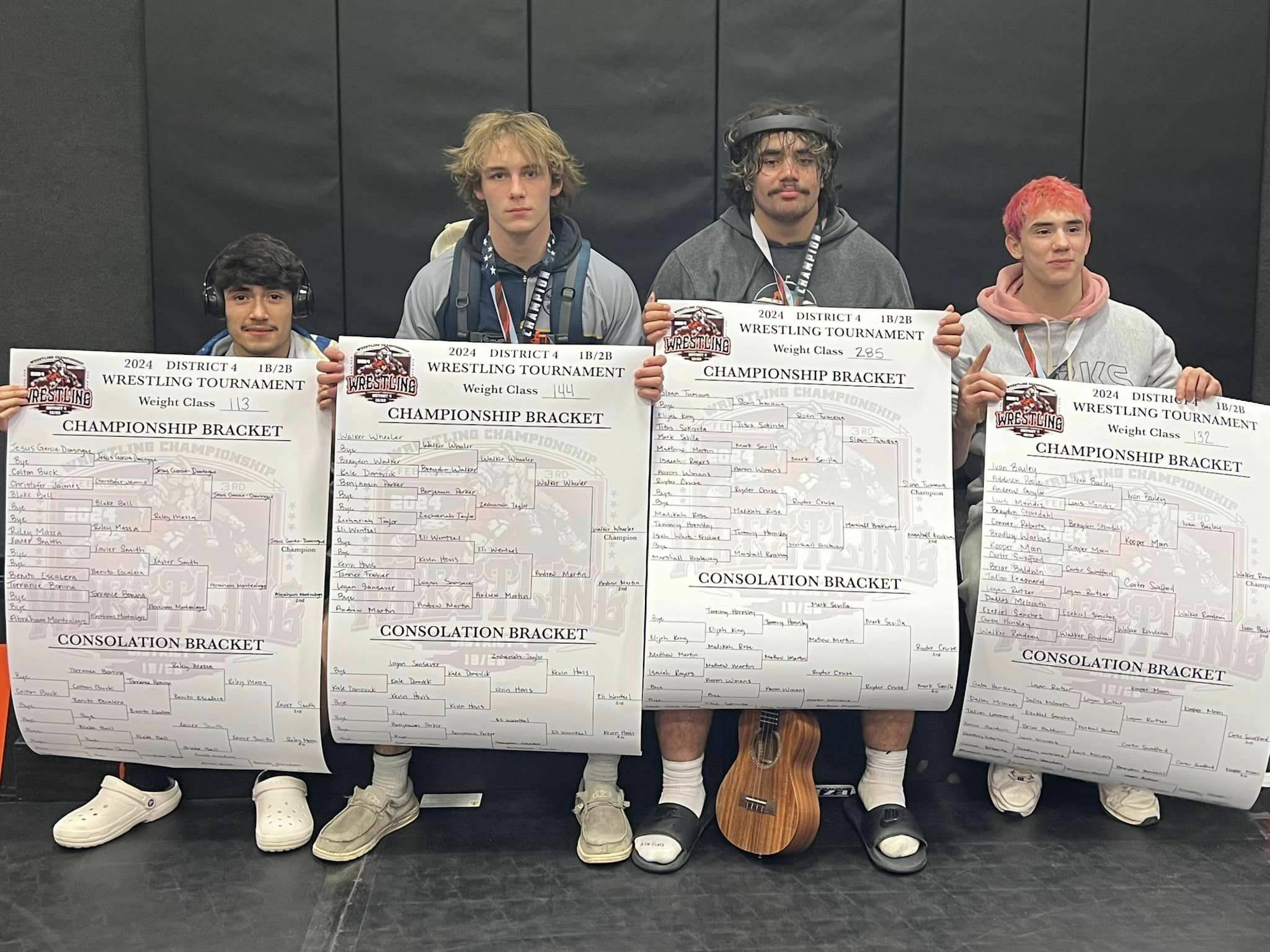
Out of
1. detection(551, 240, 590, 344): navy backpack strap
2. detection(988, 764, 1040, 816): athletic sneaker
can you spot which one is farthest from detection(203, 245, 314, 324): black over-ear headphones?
detection(988, 764, 1040, 816): athletic sneaker

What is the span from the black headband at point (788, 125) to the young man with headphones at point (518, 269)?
0.48 meters

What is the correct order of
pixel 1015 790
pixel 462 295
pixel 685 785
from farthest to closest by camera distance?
1. pixel 462 295
2. pixel 1015 790
3. pixel 685 785

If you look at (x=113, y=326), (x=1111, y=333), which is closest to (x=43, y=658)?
(x=113, y=326)

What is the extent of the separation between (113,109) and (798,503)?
2.84 meters

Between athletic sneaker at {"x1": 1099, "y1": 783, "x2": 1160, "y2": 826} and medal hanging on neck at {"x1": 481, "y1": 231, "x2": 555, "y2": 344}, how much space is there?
1.79m

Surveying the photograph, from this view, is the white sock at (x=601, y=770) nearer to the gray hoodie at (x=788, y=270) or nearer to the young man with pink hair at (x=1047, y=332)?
the young man with pink hair at (x=1047, y=332)

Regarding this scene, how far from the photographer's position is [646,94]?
3457 millimetres

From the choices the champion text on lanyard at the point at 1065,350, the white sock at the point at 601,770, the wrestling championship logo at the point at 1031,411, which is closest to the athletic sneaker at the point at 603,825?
the white sock at the point at 601,770

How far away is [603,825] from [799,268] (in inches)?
58.5

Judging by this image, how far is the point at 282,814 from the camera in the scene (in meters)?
2.28

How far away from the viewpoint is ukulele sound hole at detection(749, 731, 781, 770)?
2246mm

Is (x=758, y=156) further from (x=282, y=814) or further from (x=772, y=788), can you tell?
(x=282, y=814)

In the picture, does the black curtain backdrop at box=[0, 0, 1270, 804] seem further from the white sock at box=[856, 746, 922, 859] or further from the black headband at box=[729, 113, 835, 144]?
the white sock at box=[856, 746, 922, 859]

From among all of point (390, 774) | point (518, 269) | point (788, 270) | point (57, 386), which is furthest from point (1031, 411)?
point (57, 386)
